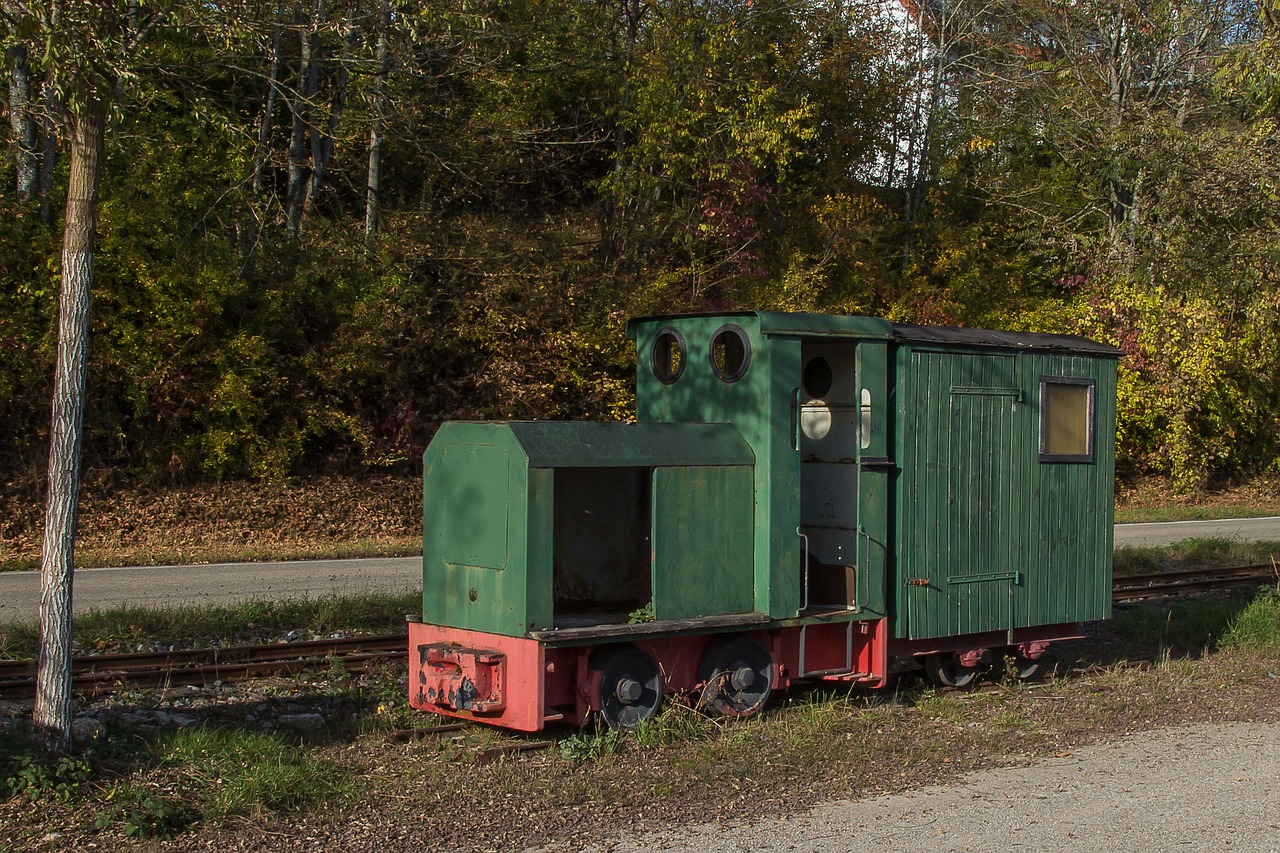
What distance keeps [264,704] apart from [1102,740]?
220 inches

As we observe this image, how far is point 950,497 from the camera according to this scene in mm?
9328

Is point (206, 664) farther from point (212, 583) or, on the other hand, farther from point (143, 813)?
point (212, 583)

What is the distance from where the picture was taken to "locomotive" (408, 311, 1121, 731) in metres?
7.69

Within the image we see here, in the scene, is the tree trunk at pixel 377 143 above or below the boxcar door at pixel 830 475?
above

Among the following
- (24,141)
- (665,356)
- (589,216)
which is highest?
(24,141)

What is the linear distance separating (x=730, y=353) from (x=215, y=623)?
5.79 m

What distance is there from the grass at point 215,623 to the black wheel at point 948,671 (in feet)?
16.8

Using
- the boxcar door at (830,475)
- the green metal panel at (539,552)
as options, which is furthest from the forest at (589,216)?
the green metal panel at (539,552)

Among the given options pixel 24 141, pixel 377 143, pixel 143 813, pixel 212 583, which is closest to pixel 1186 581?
pixel 212 583

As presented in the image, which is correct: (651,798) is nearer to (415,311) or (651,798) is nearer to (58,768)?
(58,768)

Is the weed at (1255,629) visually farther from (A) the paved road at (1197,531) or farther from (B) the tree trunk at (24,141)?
(B) the tree trunk at (24,141)

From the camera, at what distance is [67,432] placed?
645 cm

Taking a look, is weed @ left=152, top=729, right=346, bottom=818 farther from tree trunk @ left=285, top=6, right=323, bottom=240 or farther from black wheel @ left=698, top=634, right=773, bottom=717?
tree trunk @ left=285, top=6, right=323, bottom=240

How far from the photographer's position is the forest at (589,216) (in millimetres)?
18047
